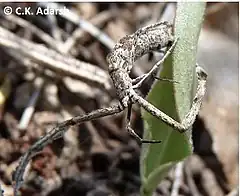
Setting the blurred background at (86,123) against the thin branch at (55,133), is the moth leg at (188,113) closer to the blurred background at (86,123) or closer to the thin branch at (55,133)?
the thin branch at (55,133)

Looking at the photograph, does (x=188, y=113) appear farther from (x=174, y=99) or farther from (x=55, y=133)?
(x=55, y=133)

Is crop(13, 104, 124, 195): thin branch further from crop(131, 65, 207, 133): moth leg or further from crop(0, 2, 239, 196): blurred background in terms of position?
crop(0, 2, 239, 196): blurred background

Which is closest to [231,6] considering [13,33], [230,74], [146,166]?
[230,74]

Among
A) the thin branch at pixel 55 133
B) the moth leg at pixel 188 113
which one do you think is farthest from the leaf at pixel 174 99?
the thin branch at pixel 55 133

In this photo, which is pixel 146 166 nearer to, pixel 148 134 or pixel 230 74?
pixel 148 134

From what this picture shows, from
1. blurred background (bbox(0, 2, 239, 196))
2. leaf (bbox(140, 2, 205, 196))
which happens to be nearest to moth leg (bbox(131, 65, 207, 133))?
leaf (bbox(140, 2, 205, 196))

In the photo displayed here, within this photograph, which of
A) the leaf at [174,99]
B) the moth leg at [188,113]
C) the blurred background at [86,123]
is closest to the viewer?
the moth leg at [188,113]

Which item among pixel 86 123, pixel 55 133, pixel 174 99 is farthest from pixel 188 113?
pixel 86 123

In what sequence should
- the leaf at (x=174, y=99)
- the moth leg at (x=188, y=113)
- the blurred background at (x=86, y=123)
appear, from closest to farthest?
the moth leg at (x=188, y=113) → the leaf at (x=174, y=99) → the blurred background at (x=86, y=123)
